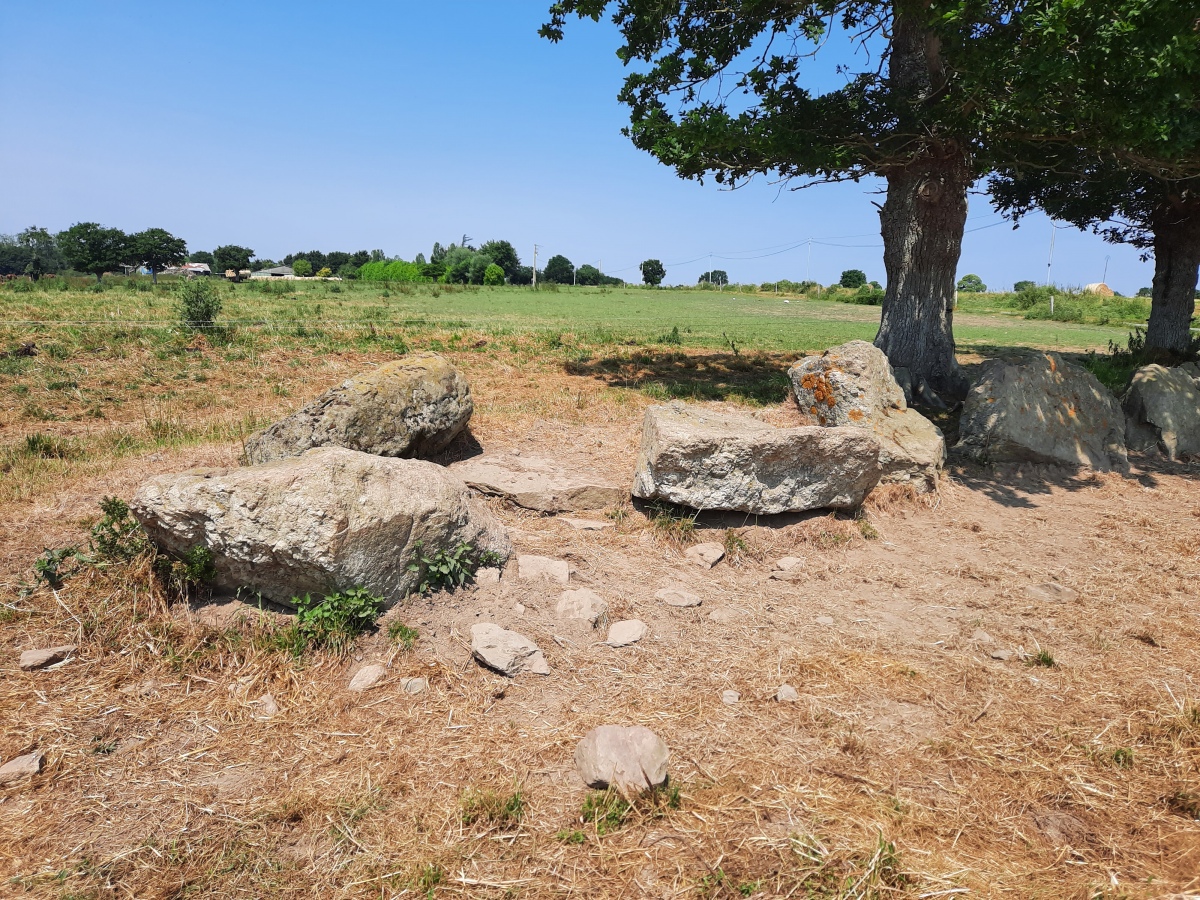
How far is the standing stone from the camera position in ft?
13.8

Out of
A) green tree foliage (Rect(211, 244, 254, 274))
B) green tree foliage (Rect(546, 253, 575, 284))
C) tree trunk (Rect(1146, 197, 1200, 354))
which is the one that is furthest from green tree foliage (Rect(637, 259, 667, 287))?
tree trunk (Rect(1146, 197, 1200, 354))

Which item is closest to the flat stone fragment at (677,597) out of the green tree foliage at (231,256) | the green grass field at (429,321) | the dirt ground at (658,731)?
the dirt ground at (658,731)

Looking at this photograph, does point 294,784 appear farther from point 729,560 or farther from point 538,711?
point 729,560

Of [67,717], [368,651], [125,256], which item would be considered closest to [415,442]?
[368,651]

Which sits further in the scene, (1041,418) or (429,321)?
(429,321)

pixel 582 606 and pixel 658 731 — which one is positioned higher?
pixel 582 606

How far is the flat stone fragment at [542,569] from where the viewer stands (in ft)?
17.9

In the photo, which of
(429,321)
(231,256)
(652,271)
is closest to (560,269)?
(652,271)

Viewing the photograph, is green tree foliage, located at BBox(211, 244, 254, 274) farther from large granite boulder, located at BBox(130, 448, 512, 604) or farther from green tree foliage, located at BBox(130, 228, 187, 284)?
large granite boulder, located at BBox(130, 448, 512, 604)

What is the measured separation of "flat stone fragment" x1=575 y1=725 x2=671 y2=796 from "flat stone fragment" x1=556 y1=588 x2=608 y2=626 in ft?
4.72

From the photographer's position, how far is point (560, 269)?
110m

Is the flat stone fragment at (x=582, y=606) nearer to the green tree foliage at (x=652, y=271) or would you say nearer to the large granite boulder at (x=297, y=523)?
the large granite boulder at (x=297, y=523)

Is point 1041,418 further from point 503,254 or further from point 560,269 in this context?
point 560,269

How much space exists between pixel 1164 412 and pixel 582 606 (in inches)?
360
